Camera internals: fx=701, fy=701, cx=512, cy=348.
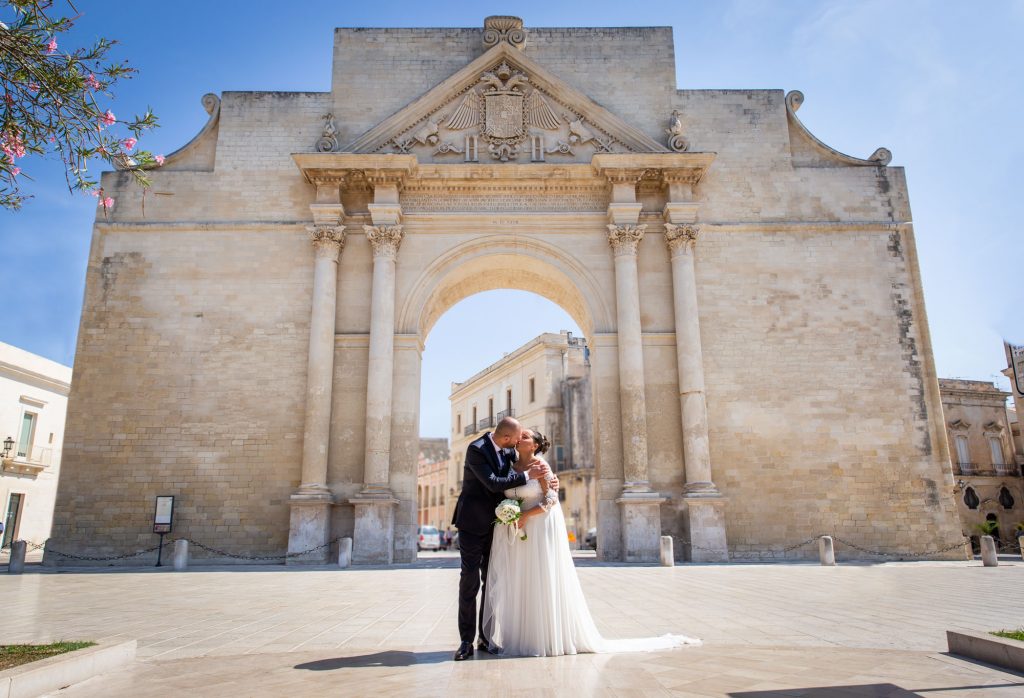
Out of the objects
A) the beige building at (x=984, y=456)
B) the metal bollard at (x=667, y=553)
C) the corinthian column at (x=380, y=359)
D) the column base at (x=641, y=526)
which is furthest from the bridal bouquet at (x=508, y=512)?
the beige building at (x=984, y=456)

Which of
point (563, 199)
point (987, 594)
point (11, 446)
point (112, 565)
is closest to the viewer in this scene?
point (987, 594)

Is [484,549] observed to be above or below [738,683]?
above

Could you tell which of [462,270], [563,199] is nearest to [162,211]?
[462,270]

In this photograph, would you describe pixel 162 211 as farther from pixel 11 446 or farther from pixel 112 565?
pixel 11 446

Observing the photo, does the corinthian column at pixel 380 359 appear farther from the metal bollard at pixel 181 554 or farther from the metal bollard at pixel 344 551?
the metal bollard at pixel 181 554

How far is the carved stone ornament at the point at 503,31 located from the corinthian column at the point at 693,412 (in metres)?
6.40

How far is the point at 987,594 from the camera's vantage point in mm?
8133

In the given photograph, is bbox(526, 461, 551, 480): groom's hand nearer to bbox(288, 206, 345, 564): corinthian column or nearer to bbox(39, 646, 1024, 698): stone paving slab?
bbox(39, 646, 1024, 698): stone paving slab

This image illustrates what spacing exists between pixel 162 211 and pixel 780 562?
54.5 ft

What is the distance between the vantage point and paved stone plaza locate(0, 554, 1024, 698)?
3.89m

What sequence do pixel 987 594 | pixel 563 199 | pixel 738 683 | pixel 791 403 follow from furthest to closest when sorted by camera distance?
pixel 563 199 < pixel 791 403 < pixel 987 594 < pixel 738 683

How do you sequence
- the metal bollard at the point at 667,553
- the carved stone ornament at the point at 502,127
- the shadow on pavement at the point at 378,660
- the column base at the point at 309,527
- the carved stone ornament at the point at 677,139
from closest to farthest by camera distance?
the shadow on pavement at the point at 378,660 → the metal bollard at the point at 667,553 → the column base at the point at 309,527 → the carved stone ornament at the point at 677,139 → the carved stone ornament at the point at 502,127

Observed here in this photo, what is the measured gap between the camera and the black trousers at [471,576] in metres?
4.91

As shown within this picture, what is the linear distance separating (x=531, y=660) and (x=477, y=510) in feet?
3.58
